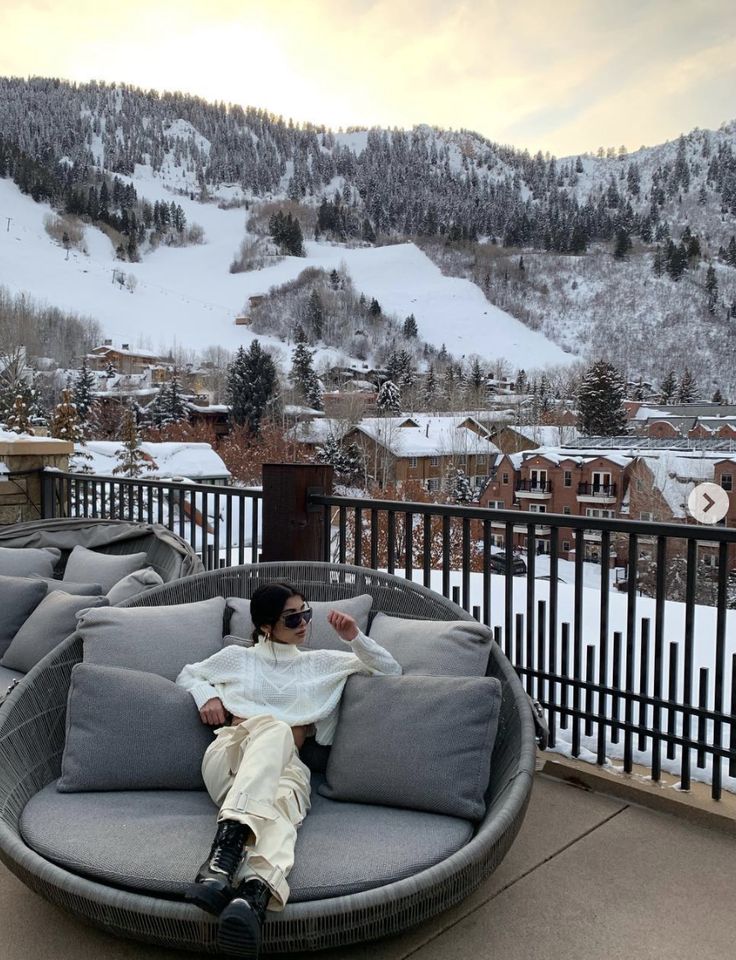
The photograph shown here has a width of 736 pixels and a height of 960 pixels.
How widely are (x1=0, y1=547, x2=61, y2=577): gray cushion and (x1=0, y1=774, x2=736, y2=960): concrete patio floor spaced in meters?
1.73

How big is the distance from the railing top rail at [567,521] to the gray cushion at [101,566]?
0.97m

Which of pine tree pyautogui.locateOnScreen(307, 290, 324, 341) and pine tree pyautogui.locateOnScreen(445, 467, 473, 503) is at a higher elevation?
pine tree pyautogui.locateOnScreen(307, 290, 324, 341)

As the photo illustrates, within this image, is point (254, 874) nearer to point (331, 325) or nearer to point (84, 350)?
Result: point (84, 350)

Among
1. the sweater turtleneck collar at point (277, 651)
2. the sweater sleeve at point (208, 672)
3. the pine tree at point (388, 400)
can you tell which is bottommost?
the sweater sleeve at point (208, 672)

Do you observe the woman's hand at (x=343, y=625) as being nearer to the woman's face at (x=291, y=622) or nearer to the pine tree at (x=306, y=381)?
the woman's face at (x=291, y=622)

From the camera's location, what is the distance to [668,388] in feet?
236

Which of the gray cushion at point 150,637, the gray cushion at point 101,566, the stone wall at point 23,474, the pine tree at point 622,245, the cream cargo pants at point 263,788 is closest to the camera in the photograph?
the cream cargo pants at point 263,788

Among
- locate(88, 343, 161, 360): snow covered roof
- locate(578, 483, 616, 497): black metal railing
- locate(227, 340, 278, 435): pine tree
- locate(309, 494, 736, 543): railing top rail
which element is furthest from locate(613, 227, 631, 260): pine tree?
locate(309, 494, 736, 543): railing top rail

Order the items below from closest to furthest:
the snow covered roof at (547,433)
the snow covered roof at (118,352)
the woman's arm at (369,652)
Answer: the woman's arm at (369,652) < the snow covered roof at (547,433) < the snow covered roof at (118,352)

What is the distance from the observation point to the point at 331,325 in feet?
318

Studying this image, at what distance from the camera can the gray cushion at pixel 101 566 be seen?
3236 millimetres

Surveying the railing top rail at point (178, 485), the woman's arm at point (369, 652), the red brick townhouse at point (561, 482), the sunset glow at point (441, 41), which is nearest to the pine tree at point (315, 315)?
the sunset glow at point (441, 41)

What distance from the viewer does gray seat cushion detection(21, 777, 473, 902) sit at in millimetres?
1452
